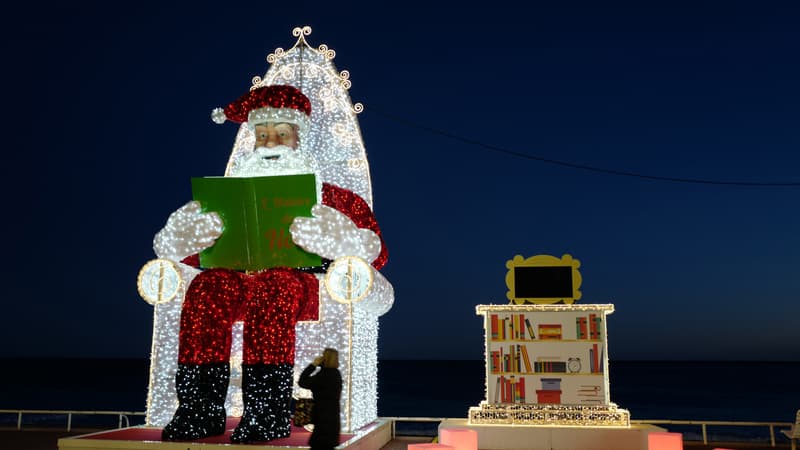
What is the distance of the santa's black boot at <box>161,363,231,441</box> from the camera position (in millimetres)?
5891

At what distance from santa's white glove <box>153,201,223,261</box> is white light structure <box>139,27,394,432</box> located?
11 millimetres

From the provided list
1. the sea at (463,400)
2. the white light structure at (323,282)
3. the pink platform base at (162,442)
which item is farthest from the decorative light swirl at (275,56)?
the sea at (463,400)

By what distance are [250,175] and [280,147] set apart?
0.46 m

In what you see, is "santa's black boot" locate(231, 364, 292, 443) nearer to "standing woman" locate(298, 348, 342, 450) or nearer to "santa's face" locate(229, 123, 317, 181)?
"standing woman" locate(298, 348, 342, 450)

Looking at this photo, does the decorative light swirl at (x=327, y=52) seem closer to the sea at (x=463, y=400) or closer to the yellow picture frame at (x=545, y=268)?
the yellow picture frame at (x=545, y=268)

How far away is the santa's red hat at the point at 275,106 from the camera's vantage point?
7098 mm

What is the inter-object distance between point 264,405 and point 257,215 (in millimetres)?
2080

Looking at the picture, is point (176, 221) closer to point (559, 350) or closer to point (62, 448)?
point (62, 448)

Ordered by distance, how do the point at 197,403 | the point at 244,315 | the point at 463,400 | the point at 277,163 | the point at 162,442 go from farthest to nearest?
the point at 463,400, the point at 277,163, the point at 244,315, the point at 197,403, the point at 162,442

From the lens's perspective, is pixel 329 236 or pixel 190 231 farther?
pixel 190 231

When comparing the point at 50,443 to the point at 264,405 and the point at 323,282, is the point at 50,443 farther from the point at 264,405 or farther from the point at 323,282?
the point at 323,282

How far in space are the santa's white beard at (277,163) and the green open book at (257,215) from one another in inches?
8.7

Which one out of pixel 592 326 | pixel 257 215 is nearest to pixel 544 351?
pixel 592 326

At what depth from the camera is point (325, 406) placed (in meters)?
4.69
